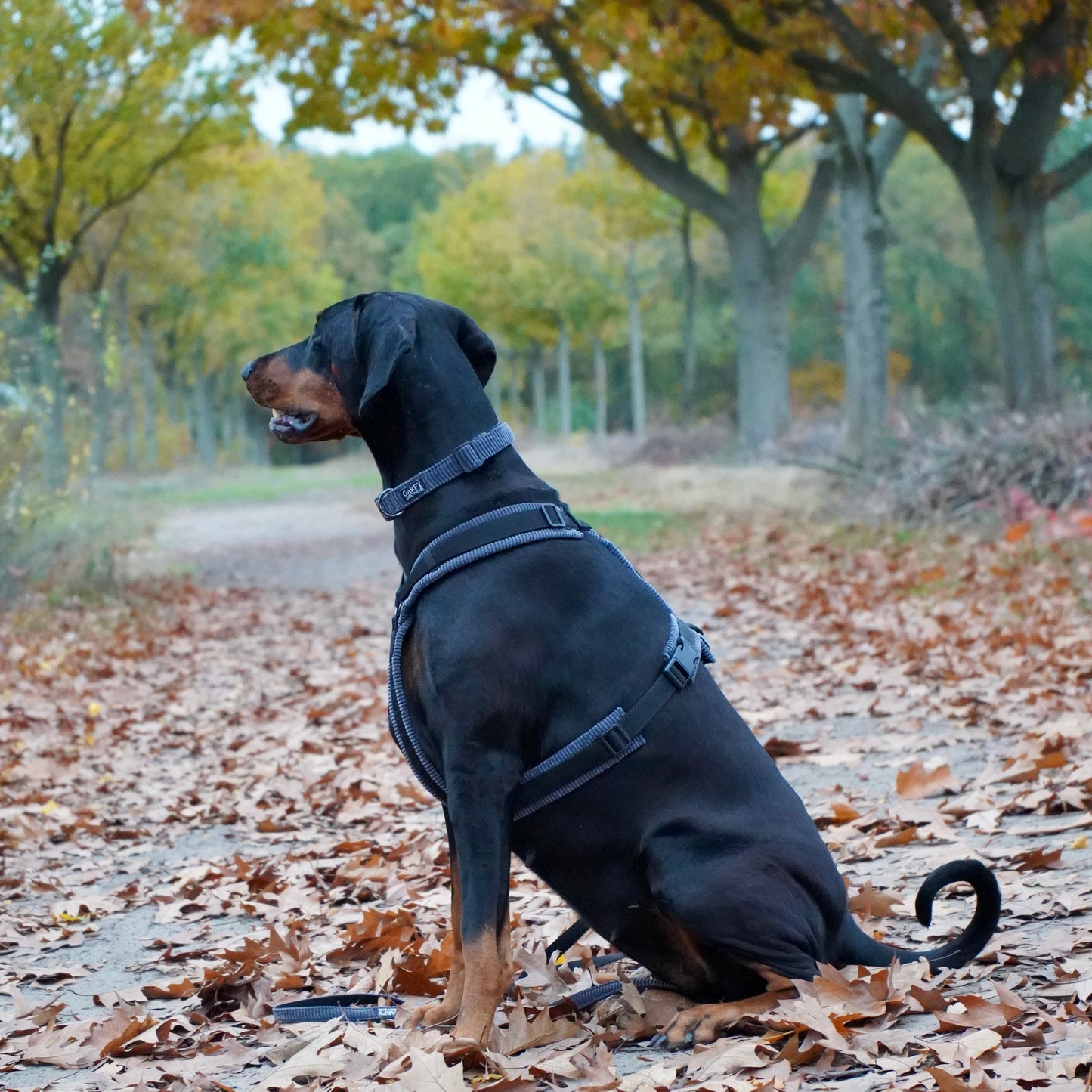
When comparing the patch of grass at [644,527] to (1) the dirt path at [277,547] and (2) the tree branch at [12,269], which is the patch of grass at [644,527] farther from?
(2) the tree branch at [12,269]

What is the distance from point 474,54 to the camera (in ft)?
62.8

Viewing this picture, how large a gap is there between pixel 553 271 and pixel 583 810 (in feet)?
133

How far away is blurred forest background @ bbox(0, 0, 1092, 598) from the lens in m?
14.0

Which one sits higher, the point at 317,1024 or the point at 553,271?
the point at 553,271

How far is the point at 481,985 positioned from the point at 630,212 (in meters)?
32.4

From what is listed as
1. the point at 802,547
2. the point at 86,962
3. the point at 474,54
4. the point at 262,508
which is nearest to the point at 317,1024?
the point at 86,962

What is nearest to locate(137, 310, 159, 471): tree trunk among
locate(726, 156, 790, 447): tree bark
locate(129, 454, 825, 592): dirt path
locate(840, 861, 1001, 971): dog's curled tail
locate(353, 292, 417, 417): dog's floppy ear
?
locate(129, 454, 825, 592): dirt path

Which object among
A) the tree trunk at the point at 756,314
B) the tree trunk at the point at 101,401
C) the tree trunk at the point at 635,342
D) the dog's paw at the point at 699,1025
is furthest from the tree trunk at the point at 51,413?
the tree trunk at the point at 635,342

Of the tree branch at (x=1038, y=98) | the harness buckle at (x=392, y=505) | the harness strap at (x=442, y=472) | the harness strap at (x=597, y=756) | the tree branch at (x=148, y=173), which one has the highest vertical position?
the tree branch at (x=148, y=173)

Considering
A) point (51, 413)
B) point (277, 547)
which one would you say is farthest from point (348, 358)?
point (277, 547)

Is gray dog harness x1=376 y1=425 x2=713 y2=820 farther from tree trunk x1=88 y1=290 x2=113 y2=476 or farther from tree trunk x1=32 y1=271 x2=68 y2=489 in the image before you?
tree trunk x1=88 y1=290 x2=113 y2=476

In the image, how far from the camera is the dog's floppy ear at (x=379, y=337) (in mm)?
3238

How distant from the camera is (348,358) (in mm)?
3391

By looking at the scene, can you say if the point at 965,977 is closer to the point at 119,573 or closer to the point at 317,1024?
the point at 317,1024
